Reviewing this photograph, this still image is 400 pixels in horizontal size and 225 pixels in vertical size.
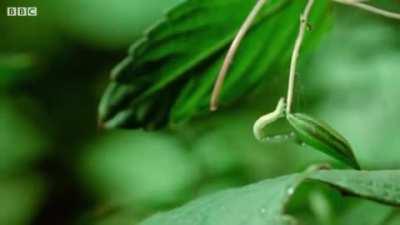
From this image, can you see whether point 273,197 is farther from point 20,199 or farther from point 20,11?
point 20,199

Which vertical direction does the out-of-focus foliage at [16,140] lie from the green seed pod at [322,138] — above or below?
below

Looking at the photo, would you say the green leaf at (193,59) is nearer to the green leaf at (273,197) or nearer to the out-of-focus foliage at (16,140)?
the green leaf at (273,197)

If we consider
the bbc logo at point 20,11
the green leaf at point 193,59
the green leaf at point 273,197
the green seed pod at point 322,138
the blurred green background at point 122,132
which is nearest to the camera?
the green leaf at point 273,197

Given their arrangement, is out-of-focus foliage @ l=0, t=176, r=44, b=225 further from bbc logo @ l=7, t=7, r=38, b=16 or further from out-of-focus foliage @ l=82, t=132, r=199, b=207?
bbc logo @ l=7, t=7, r=38, b=16

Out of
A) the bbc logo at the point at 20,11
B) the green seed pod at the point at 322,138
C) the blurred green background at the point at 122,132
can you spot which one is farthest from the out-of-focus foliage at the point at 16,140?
the green seed pod at the point at 322,138

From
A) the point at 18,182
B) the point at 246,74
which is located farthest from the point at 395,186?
the point at 18,182

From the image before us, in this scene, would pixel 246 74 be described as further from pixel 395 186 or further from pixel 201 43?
pixel 395 186
